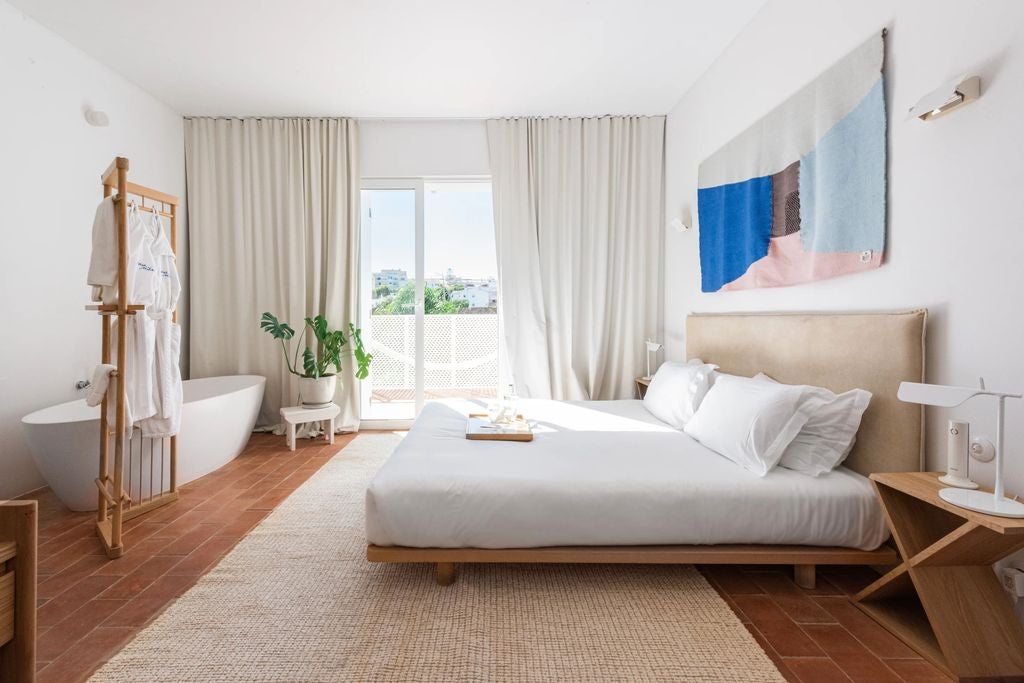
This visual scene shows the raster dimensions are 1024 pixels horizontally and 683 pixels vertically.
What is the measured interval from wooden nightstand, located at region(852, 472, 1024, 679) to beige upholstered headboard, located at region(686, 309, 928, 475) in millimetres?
210

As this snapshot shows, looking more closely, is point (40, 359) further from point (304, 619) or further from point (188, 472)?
point (304, 619)

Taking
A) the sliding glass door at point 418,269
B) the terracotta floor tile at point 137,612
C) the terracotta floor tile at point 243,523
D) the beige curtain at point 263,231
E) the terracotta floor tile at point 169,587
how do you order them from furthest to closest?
the sliding glass door at point 418,269 < the beige curtain at point 263,231 < the terracotta floor tile at point 243,523 < the terracotta floor tile at point 169,587 < the terracotta floor tile at point 137,612

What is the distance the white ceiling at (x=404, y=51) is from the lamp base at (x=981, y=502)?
8.57 feet

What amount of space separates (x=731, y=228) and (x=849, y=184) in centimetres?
92

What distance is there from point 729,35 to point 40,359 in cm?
469

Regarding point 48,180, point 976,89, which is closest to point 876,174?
point 976,89

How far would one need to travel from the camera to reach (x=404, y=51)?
3029 millimetres

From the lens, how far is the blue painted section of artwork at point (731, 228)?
8.38 feet

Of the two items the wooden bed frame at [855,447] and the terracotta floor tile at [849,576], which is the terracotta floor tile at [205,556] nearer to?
the wooden bed frame at [855,447]

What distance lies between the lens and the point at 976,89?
1.44m

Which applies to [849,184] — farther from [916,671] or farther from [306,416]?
[306,416]

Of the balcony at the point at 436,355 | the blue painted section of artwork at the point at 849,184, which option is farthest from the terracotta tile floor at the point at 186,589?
the balcony at the point at 436,355

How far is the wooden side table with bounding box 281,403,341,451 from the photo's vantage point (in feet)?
11.8

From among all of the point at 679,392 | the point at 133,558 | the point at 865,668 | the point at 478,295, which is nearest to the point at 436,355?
the point at 478,295
